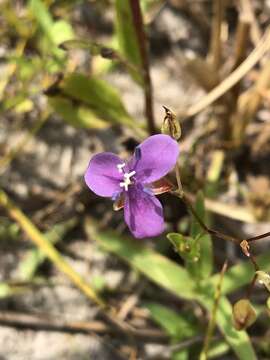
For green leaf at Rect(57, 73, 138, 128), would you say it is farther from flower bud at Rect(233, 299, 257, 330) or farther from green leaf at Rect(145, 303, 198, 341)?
flower bud at Rect(233, 299, 257, 330)

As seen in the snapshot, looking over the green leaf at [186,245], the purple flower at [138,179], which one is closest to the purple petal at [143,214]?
the purple flower at [138,179]

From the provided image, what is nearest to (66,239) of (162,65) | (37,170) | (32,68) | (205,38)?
(37,170)

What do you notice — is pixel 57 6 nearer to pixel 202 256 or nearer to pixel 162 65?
pixel 162 65

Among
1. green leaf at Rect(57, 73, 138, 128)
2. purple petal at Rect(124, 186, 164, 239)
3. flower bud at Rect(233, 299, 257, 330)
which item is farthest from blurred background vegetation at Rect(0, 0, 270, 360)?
purple petal at Rect(124, 186, 164, 239)

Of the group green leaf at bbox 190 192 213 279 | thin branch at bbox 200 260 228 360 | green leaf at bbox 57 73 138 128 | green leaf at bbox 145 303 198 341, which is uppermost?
green leaf at bbox 57 73 138 128

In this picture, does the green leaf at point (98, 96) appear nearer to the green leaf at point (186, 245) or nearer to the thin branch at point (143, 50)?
the thin branch at point (143, 50)

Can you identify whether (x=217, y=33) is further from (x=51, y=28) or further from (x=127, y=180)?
(x=127, y=180)
